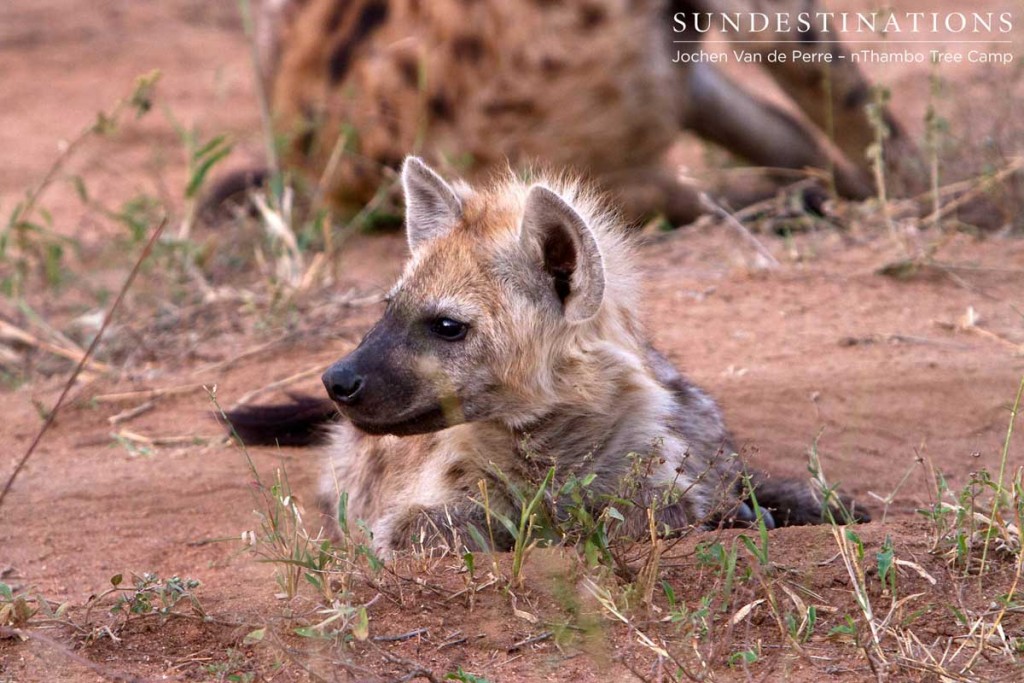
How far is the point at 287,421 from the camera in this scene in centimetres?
344

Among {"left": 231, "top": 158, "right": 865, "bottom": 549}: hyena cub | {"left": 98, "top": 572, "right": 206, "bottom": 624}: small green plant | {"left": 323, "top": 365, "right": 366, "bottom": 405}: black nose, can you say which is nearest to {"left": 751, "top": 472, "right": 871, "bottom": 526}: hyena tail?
{"left": 231, "top": 158, "right": 865, "bottom": 549}: hyena cub

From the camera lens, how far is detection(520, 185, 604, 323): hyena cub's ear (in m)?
2.62

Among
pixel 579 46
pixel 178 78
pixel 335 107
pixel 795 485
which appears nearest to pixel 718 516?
pixel 795 485

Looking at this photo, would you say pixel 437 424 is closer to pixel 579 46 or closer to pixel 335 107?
pixel 579 46

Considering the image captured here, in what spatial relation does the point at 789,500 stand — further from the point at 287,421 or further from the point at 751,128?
the point at 751,128

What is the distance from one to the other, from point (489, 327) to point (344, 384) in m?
0.34

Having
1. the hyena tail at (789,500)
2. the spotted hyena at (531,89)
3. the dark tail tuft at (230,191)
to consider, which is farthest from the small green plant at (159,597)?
the dark tail tuft at (230,191)

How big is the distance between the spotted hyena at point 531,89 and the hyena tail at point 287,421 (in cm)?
144

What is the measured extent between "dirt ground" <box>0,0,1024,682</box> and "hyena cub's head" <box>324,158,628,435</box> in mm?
355

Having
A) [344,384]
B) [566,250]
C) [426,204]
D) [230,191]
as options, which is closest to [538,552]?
[344,384]

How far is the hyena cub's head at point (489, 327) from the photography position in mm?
2604

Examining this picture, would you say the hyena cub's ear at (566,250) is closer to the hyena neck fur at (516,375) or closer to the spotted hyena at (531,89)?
Answer: the hyena neck fur at (516,375)

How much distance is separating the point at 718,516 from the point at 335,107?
2816mm

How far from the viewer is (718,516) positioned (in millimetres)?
2904
